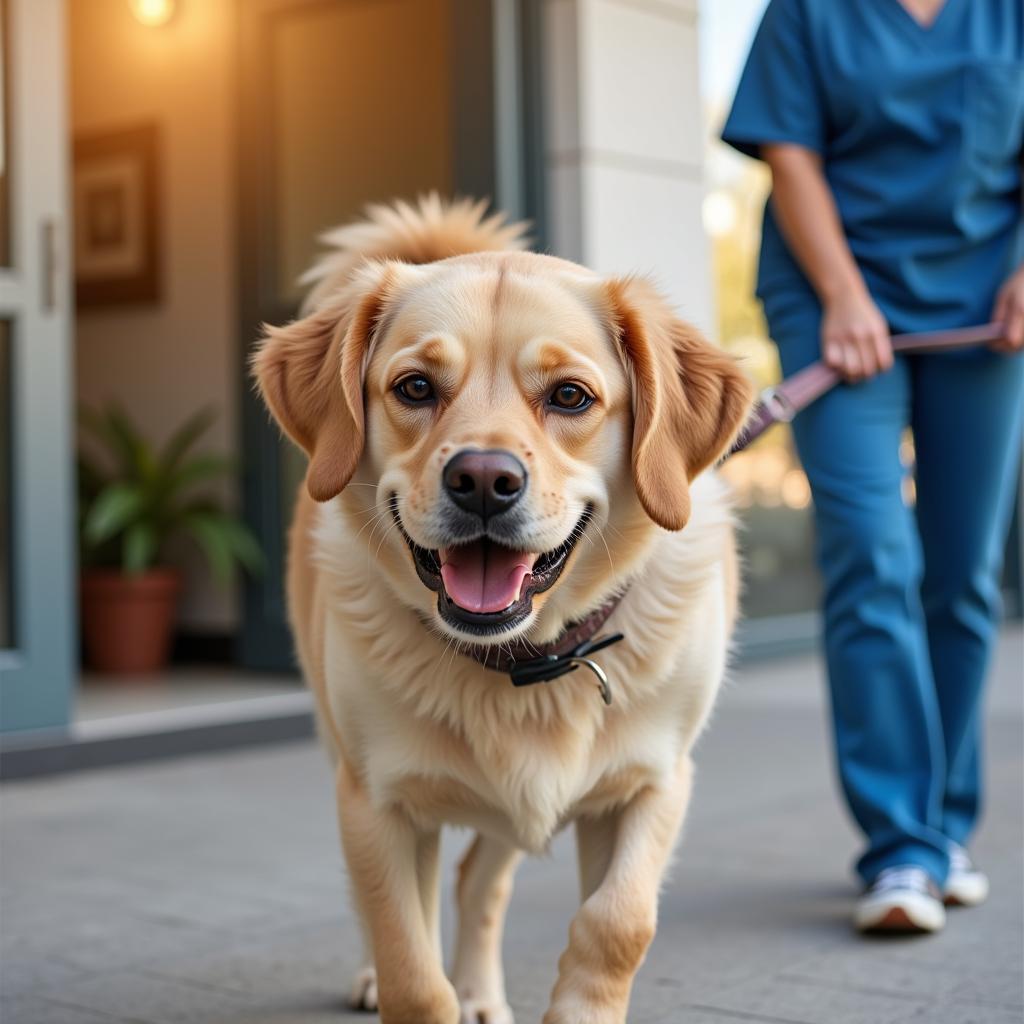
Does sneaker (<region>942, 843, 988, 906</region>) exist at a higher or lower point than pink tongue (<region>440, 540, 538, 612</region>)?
lower

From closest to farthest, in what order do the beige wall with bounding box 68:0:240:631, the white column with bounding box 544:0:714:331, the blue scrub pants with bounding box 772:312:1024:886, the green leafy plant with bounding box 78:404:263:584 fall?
the blue scrub pants with bounding box 772:312:1024:886 < the white column with bounding box 544:0:714:331 < the green leafy plant with bounding box 78:404:263:584 < the beige wall with bounding box 68:0:240:631

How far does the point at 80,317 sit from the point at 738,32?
3.49m

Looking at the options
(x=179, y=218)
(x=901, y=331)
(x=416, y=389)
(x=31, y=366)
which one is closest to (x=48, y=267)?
(x=31, y=366)

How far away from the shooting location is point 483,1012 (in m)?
2.55

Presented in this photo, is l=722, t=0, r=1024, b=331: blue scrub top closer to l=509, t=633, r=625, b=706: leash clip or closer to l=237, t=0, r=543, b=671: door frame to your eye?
l=509, t=633, r=625, b=706: leash clip

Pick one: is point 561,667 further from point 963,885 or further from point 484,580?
point 963,885

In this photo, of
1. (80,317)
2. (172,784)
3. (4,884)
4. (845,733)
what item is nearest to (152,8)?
(80,317)

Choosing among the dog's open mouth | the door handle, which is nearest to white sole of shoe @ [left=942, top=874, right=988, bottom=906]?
the dog's open mouth

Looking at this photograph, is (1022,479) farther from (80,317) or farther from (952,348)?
(952,348)

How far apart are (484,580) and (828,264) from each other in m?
1.42

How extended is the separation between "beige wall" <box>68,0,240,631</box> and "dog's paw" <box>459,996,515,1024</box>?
478 cm

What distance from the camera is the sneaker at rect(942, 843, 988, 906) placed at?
3.18 metres

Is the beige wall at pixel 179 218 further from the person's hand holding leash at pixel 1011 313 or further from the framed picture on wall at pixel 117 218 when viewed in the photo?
the person's hand holding leash at pixel 1011 313

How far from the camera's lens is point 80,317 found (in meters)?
7.78
